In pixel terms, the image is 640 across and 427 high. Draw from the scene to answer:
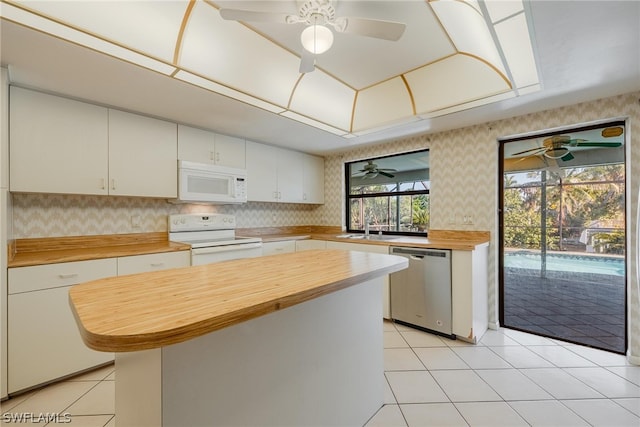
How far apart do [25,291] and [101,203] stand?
106cm

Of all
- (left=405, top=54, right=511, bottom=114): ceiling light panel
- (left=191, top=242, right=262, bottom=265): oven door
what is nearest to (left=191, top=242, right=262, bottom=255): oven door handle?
(left=191, top=242, right=262, bottom=265): oven door

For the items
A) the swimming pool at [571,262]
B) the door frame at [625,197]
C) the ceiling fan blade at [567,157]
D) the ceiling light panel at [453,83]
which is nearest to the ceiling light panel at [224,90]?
the ceiling light panel at [453,83]

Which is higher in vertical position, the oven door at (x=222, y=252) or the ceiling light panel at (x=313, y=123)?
the ceiling light panel at (x=313, y=123)

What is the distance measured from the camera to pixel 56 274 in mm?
1950

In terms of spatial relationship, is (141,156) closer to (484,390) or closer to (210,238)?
(210,238)

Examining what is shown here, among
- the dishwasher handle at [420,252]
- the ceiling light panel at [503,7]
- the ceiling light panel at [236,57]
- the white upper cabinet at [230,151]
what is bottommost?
the dishwasher handle at [420,252]

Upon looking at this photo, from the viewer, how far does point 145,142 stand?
8.77 ft

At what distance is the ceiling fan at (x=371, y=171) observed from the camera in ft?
13.1

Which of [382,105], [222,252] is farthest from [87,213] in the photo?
[382,105]

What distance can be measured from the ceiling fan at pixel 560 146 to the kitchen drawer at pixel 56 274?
4.15 m

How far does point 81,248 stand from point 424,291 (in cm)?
332

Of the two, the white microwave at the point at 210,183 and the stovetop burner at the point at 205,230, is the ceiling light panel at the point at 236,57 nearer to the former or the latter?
the white microwave at the point at 210,183

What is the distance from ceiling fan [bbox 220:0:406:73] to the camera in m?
1.40

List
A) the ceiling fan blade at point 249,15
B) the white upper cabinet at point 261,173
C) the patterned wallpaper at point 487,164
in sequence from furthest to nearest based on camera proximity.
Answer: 1. the white upper cabinet at point 261,173
2. the patterned wallpaper at point 487,164
3. the ceiling fan blade at point 249,15
